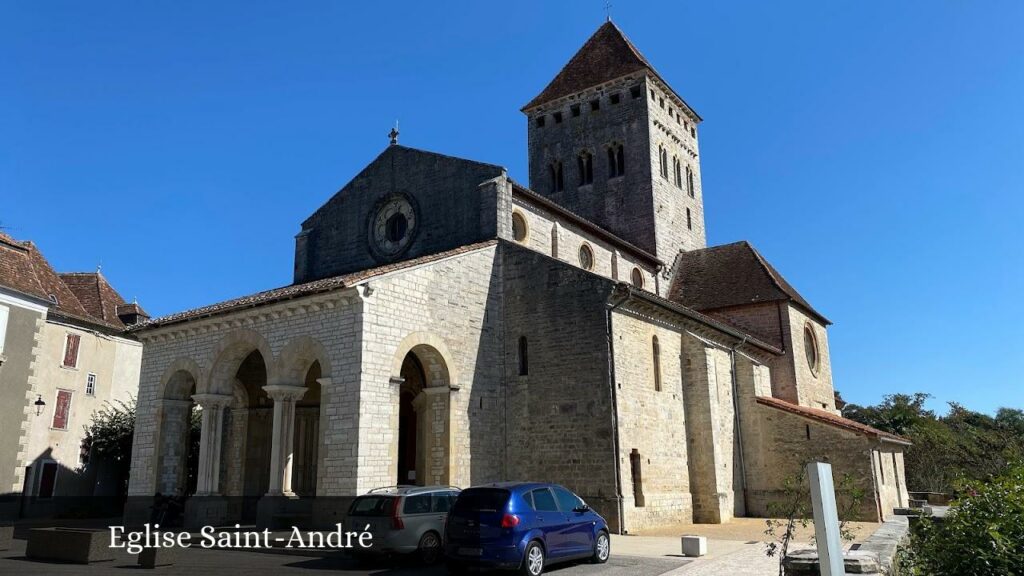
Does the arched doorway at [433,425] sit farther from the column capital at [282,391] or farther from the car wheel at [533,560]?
the car wheel at [533,560]

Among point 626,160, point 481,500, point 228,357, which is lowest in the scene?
point 481,500

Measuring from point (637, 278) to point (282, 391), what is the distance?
52.4 ft

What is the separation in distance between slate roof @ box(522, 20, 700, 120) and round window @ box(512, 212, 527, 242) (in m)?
14.9

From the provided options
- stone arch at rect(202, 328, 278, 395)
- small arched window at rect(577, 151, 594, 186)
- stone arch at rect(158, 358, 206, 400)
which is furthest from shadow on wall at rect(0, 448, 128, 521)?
small arched window at rect(577, 151, 594, 186)

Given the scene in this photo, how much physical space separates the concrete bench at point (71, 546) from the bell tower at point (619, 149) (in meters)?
24.1

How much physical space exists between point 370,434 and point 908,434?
38.7 meters

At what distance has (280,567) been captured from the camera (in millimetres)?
12062

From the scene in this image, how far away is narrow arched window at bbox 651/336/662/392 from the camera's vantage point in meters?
20.6

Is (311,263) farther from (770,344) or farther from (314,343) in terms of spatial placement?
(770,344)

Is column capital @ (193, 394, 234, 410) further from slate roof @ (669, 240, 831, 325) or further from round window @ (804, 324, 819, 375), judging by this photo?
round window @ (804, 324, 819, 375)

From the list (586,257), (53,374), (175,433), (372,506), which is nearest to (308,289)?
(372,506)

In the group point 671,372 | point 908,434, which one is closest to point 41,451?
point 671,372

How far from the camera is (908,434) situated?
43188 millimetres

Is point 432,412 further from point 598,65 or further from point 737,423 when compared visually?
point 598,65
